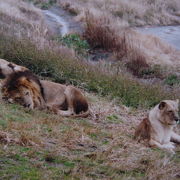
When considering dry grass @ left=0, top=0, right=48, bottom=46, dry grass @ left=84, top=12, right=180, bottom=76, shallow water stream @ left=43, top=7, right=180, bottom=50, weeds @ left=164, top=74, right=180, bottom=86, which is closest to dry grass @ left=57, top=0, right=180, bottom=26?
shallow water stream @ left=43, top=7, right=180, bottom=50

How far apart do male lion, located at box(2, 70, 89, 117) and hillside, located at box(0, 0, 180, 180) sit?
25 cm

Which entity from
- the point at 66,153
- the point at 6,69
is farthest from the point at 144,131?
the point at 6,69

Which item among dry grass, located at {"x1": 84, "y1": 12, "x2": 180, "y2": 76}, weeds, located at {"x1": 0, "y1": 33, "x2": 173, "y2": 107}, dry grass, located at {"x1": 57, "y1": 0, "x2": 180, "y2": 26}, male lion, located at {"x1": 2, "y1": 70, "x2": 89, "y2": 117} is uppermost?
male lion, located at {"x1": 2, "y1": 70, "x2": 89, "y2": 117}

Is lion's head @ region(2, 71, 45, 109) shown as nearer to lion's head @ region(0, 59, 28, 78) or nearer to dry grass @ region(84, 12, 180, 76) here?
lion's head @ region(0, 59, 28, 78)

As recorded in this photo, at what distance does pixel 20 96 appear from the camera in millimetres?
8734

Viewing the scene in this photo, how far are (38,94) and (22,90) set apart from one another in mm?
→ 344

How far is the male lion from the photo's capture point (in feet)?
28.7

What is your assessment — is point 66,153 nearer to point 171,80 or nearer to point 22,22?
point 171,80

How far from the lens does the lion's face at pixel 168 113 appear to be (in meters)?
8.17

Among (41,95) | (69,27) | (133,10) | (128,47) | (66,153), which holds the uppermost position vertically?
(66,153)

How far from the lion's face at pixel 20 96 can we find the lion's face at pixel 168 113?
2.40 meters

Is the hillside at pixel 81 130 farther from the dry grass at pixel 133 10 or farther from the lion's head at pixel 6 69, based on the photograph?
the dry grass at pixel 133 10

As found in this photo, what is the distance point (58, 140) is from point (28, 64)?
6.55m

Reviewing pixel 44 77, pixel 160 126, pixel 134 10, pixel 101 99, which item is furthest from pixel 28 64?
pixel 134 10
